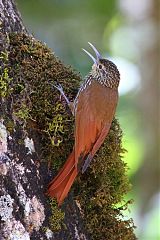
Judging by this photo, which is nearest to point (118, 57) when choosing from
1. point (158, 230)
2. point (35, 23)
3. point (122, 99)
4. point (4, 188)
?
point (122, 99)

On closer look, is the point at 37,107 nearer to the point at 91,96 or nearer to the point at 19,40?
the point at 19,40

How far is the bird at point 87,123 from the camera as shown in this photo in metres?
2.42

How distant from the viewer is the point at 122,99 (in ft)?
23.0

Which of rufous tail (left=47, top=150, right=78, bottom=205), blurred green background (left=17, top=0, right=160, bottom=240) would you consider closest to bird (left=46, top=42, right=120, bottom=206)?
rufous tail (left=47, top=150, right=78, bottom=205)

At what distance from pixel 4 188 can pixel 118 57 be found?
5455mm

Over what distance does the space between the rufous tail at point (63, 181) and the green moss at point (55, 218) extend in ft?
0.10

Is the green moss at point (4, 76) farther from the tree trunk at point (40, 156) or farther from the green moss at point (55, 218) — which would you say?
the green moss at point (55, 218)

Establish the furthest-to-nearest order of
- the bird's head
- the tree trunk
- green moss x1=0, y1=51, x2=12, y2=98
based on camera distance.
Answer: the bird's head → green moss x1=0, y1=51, x2=12, y2=98 → the tree trunk

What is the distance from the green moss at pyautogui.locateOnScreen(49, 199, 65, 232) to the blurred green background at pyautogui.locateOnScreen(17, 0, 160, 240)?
2989 millimetres

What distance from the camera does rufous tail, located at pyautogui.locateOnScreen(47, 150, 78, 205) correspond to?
2.36 metres

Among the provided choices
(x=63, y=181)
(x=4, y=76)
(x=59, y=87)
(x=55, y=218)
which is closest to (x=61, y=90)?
(x=59, y=87)

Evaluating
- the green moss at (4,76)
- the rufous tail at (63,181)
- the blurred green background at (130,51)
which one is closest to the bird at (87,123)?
the rufous tail at (63,181)

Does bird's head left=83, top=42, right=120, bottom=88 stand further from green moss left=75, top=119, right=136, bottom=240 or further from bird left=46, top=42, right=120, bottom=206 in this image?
green moss left=75, top=119, right=136, bottom=240

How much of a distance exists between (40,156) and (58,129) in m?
0.21
